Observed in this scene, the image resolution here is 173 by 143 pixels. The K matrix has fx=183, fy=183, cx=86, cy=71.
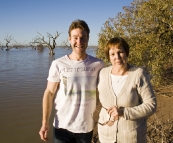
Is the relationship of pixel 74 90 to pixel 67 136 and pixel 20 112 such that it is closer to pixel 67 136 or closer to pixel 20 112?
pixel 67 136

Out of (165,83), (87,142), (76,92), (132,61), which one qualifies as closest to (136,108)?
(76,92)

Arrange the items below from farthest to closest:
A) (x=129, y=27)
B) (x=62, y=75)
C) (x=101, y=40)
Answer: (x=101, y=40) → (x=129, y=27) → (x=62, y=75)

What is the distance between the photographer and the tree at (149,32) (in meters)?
6.61

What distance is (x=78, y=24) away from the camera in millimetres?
2074

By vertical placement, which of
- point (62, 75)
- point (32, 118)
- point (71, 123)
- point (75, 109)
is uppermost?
point (62, 75)

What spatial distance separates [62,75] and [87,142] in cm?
89

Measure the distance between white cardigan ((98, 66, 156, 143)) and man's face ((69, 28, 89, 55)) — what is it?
0.40m

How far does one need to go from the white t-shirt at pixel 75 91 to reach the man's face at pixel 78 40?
0.13m

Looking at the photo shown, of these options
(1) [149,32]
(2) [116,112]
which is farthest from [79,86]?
(1) [149,32]

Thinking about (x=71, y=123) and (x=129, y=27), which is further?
(x=129, y=27)

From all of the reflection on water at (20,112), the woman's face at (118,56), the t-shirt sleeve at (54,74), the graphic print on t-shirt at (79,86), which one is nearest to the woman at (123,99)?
the woman's face at (118,56)

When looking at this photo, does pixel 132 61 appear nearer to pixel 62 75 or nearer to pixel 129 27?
pixel 129 27

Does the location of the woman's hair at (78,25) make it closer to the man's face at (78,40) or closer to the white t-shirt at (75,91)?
the man's face at (78,40)

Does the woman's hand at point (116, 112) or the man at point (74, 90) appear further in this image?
the man at point (74, 90)
